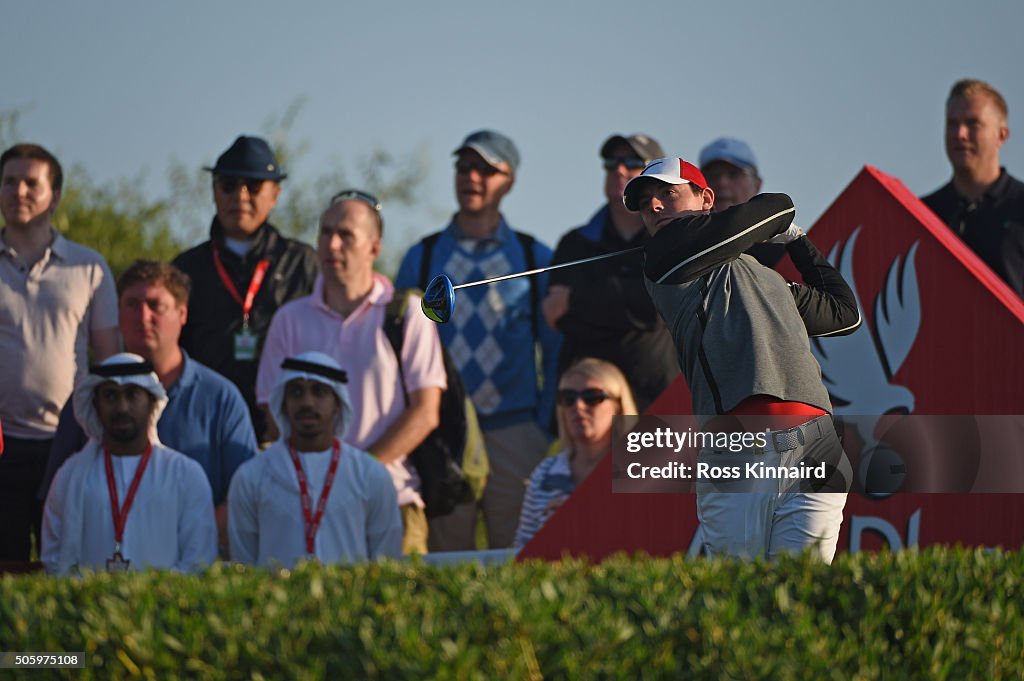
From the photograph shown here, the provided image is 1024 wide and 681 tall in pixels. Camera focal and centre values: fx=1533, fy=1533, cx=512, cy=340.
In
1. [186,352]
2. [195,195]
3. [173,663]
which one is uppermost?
[195,195]

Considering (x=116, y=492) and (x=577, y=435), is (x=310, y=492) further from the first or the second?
(x=577, y=435)

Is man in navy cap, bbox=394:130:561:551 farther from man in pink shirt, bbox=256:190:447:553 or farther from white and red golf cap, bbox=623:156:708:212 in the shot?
white and red golf cap, bbox=623:156:708:212

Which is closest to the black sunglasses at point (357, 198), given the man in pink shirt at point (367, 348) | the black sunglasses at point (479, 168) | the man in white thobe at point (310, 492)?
the man in pink shirt at point (367, 348)

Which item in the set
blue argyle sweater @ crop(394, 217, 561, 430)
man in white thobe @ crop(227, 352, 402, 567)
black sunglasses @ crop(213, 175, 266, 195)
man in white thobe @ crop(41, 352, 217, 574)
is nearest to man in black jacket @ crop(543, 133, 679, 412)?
blue argyle sweater @ crop(394, 217, 561, 430)

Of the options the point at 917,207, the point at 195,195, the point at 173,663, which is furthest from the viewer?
the point at 195,195

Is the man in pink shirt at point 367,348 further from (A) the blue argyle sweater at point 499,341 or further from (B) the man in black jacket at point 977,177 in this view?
(B) the man in black jacket at point 977,177

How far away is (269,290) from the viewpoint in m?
8.42

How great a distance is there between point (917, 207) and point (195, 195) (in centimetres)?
1913

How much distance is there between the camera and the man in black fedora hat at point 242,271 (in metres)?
8.35

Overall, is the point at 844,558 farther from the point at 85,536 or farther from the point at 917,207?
the point at 85,536

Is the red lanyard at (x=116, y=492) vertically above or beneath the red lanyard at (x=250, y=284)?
beneath

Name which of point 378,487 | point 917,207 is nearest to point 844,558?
point 917,207

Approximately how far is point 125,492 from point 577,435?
7.28 ft

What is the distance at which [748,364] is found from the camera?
16.4ft
